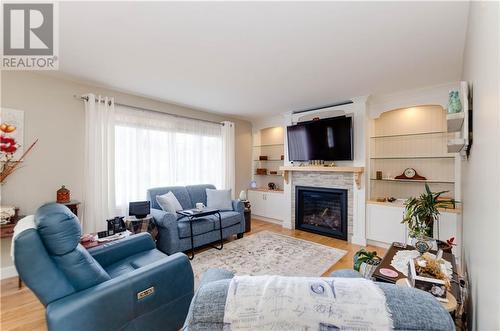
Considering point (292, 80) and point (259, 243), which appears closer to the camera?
point (292, 80)

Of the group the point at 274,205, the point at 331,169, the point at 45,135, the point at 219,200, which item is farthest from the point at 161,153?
the point at 331,169

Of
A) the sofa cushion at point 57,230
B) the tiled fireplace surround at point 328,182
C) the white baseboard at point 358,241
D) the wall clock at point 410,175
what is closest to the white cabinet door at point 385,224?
the white baseboard at point 358,241

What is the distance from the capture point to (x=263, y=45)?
6.95 ft

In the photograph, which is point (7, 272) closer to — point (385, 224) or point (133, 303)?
point (133, 303)

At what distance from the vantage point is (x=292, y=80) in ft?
9.80

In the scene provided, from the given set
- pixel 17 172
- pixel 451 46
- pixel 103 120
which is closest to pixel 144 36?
pixel 103 120

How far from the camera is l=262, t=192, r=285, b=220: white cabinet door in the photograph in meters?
4.89

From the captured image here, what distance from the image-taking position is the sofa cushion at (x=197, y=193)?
13.4ft

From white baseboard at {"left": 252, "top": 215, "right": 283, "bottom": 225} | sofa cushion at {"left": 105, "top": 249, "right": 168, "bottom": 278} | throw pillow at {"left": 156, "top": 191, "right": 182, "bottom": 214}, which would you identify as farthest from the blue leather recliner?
white baseboard at {"left": 252, "top": 215, "right": 283, "bottom": 225}

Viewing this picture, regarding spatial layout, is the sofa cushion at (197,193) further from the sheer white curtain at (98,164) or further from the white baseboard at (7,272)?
the white baseboard at (7,272)

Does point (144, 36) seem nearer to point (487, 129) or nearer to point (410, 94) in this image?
point (487, 129)

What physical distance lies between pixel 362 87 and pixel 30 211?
4.66 metres

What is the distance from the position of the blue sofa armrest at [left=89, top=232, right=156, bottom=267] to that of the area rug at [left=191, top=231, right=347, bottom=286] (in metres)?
0.73

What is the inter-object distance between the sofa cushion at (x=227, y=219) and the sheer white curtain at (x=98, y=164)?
4.97ft
